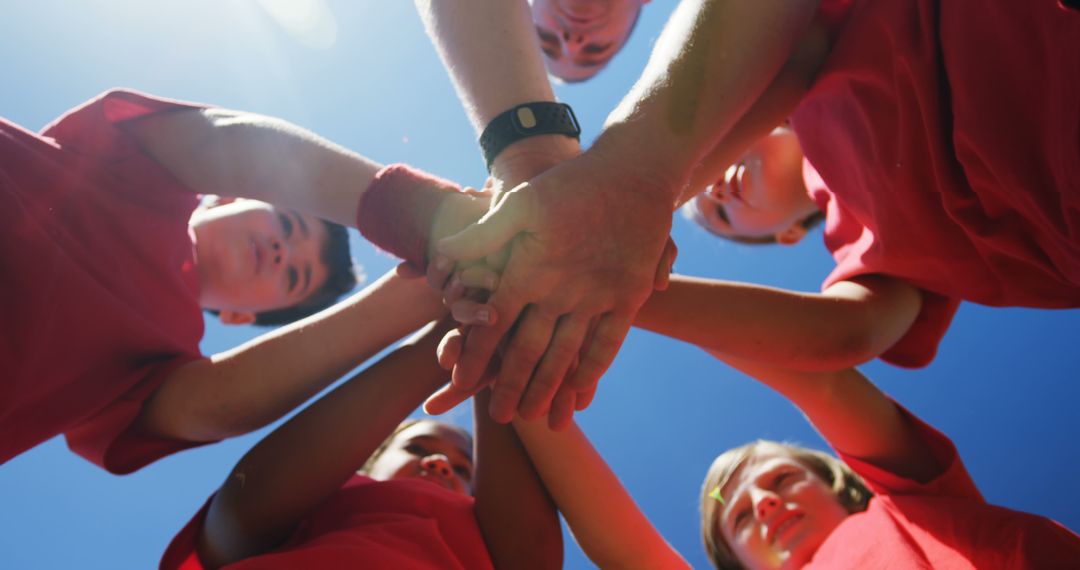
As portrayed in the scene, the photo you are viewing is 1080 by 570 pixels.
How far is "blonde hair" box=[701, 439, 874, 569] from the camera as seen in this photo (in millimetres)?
1827

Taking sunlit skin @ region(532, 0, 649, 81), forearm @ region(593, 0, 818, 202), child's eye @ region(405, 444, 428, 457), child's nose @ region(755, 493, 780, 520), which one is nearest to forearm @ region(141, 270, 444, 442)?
forearm @ region(593, 0, 818, 202)

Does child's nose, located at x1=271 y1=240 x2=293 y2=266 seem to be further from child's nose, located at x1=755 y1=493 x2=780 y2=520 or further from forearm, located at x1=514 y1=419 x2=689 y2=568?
child's nose, located at x1=755 y1=493 x2=780 y2=520

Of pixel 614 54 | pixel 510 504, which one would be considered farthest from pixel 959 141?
pixel 614 54

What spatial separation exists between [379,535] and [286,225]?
1098 millimetres

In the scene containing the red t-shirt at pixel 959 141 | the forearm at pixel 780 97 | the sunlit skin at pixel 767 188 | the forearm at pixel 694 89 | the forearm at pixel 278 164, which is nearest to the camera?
the red t-shirt at pixel 959 141

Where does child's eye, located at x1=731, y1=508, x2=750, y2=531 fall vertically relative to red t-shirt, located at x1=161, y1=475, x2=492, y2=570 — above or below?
below

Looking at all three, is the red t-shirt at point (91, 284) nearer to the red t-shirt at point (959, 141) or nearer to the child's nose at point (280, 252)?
the child's nose at point (280, 252)

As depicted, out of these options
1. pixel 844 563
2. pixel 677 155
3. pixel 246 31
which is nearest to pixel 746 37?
pixel 677 155

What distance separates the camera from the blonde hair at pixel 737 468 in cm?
183

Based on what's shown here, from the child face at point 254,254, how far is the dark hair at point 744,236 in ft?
3.78

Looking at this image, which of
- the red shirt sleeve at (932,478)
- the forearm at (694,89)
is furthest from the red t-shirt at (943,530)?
the forearm at (694,89)

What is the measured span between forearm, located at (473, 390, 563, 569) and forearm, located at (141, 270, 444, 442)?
26 cm

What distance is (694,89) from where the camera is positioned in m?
0.76

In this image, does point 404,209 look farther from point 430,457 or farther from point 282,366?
point 430,457
